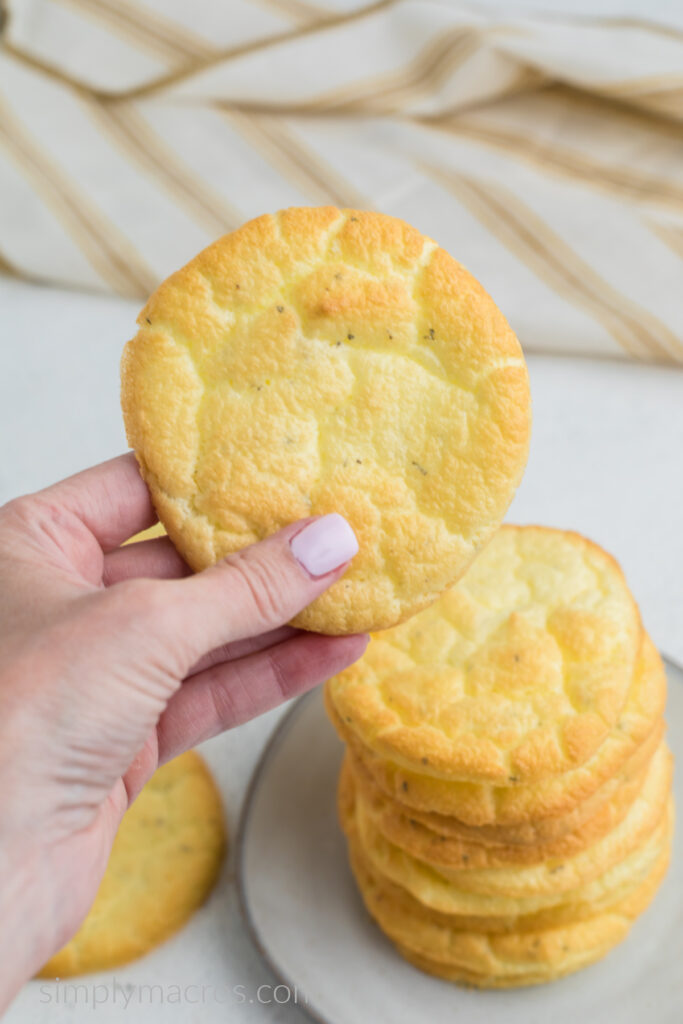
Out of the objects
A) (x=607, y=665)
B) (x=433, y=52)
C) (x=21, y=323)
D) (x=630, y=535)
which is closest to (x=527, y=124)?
(x=433, y=52)

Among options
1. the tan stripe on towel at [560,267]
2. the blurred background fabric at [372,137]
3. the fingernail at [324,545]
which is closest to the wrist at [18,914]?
the fingernail at [324,545]

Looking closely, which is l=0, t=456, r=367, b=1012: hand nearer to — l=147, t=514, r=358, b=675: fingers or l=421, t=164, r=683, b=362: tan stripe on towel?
l=147, t=514, r=358, b=675: fingers

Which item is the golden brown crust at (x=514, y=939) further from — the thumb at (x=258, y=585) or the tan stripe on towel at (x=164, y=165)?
the tan stripe on towel at (x=164, y=165)

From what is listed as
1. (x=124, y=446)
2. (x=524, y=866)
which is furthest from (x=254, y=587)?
(x=124, y=446)

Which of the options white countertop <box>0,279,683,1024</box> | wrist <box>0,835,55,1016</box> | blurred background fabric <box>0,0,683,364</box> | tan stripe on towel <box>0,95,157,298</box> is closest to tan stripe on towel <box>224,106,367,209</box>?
blurred background fabric <box>0,0,683,364</box>

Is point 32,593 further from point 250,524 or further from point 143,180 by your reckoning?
point 143,180

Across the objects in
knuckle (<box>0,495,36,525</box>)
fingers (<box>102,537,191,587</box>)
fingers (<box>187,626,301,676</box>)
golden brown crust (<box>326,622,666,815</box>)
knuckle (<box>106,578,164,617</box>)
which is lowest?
golden brown crust (<box>326,622,666,815</box>)

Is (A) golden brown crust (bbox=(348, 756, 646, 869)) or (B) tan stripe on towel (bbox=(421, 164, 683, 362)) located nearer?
(A) golden brown crust (bbox=(348, 756, 646, 869))
